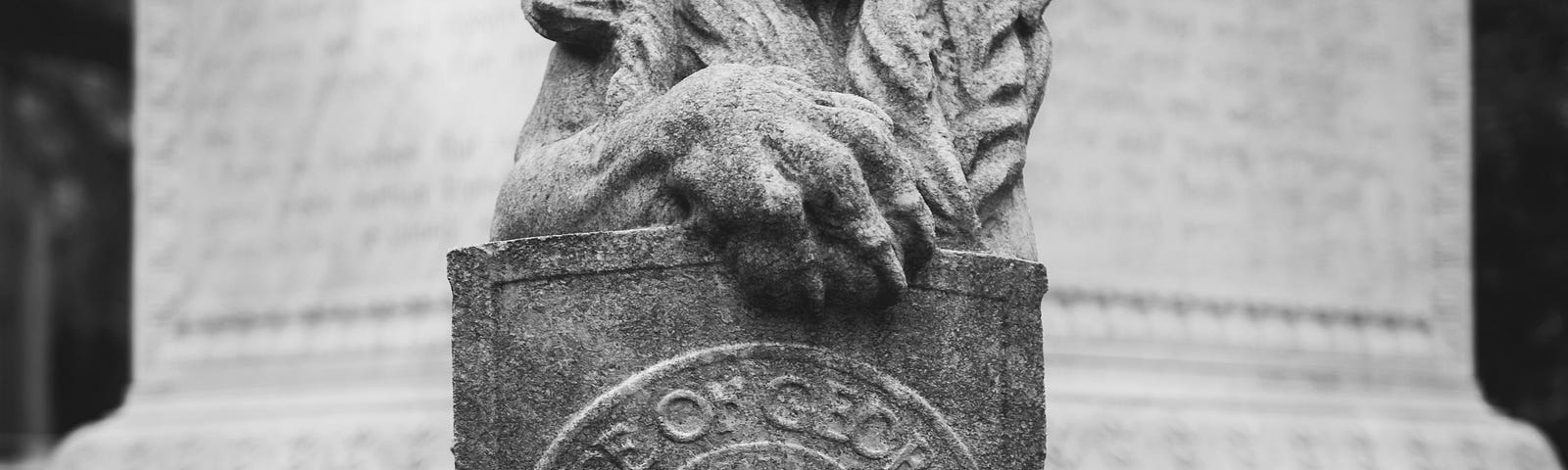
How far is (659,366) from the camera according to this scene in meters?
4.73

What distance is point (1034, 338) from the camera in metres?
A: 4.98

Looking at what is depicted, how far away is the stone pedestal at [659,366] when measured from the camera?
4723 millimetres

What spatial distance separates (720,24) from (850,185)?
74 centimetres

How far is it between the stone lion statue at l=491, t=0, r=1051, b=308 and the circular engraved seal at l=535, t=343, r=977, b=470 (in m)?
0.14

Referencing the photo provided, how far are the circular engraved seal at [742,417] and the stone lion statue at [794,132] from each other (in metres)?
0.14
